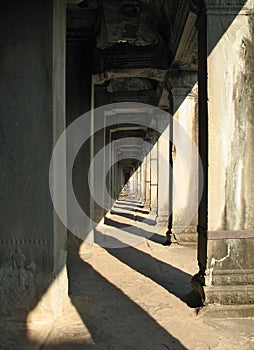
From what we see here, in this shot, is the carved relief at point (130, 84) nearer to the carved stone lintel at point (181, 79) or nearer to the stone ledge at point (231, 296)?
the carved stone lintel at point (181, 79)

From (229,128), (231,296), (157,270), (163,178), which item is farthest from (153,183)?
(231,296)

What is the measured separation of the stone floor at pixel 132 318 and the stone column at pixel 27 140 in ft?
1.53

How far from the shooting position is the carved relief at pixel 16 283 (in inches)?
165

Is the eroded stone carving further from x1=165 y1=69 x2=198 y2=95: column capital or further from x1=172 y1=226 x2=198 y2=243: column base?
x1=172 y1=226 x2=198 y2=243: column base

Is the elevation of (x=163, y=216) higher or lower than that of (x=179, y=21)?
lower

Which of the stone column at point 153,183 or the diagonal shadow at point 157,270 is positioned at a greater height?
the stone column at point 153,183

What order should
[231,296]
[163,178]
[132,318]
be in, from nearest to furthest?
[132,318]
[231,296]
[163,178]

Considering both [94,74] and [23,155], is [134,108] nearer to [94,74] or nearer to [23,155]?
[94,74]

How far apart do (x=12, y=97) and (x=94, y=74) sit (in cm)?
459

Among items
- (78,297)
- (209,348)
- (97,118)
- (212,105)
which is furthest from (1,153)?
(97,118)

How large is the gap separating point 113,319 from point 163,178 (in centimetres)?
904

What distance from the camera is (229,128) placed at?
461 cm

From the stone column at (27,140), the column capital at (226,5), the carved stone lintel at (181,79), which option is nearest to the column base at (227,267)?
the stone column at (27,140)

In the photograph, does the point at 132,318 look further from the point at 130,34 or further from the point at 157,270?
the point at 130,34
